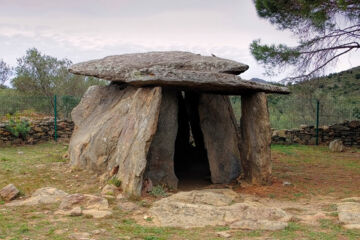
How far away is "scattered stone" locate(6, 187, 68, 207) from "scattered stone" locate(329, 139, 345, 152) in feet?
34.8

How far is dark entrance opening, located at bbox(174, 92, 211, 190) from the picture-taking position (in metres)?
9.37

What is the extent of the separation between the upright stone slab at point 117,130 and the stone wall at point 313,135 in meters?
7.82

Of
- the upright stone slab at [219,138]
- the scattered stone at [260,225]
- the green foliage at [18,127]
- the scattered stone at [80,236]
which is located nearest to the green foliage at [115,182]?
the upright stone slab at [219,138]

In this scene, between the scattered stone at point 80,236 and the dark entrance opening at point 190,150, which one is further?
the dark entrance opening at point 190,150

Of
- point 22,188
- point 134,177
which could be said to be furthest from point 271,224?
point 22,188

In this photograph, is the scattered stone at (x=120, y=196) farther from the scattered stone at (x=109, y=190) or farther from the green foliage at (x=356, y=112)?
the green foliage at (x=356, y=112)

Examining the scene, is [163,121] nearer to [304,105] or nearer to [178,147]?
[178,147]

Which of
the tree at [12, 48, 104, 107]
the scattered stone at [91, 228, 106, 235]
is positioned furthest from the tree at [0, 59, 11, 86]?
the scattered stone at [91, 228, 106, 235]

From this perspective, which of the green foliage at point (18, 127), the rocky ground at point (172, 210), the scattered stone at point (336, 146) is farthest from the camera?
the scattered stone at point (336, 146)

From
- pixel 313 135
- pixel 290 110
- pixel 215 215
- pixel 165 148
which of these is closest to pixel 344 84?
pixel 290 110

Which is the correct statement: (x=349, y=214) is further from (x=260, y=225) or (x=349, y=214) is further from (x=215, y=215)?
(x=215, y=215)

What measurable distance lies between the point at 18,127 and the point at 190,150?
19.9 ft

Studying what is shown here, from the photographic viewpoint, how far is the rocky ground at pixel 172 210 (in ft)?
15.2

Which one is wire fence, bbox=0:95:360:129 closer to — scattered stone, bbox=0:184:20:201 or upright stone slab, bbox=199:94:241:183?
Answer: upright stone slab, bbox=199:94:241:183
